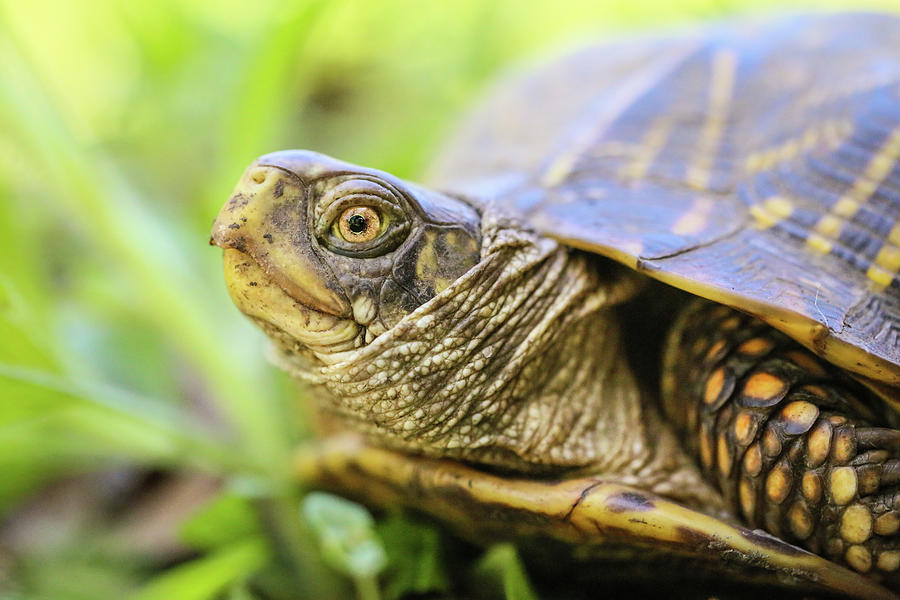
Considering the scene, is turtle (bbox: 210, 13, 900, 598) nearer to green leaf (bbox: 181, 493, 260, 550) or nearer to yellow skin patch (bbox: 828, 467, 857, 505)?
yellow skin patch (bbox: 828, 467, 857, 505)

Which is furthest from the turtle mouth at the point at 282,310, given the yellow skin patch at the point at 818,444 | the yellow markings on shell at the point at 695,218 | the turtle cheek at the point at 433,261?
the yellow skin patch at the point at 818,444

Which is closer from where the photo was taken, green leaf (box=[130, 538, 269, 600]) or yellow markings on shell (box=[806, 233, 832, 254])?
yellow markings on shell (box=[806, 233, 832, 254])

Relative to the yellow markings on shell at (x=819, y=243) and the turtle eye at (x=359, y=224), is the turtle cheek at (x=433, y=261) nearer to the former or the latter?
the turtle eye at (x=359, y=224)

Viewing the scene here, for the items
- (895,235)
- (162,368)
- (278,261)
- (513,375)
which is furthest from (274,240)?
(162,368)

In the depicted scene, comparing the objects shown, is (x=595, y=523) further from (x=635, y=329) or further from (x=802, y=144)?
(x=802, y=144)

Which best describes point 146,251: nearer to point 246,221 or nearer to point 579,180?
point 246,221

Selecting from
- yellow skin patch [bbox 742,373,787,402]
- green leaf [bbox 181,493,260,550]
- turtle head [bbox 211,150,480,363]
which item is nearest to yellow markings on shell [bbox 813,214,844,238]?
yellow skin patch [bbox 742,373,787,402]

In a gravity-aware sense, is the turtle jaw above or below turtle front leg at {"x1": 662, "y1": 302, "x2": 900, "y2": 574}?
above
